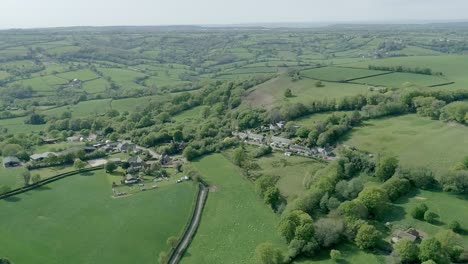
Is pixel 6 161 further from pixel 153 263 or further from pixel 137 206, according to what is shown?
pixel 153 263

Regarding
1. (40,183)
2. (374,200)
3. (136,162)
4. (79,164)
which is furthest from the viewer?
(136,162)

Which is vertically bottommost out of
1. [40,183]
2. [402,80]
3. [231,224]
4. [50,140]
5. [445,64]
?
[231,224]

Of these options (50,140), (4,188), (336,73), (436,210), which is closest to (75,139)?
(50,140)

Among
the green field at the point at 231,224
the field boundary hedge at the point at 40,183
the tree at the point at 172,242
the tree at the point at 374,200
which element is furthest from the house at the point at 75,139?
the tree at the point at 374,200

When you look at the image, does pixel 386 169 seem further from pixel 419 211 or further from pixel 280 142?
pixel 280 142

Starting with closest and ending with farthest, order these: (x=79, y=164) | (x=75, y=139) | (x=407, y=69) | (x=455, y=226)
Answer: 1. (x=455, y=226)
2. (x=79, y=164)
3. (x=75, y=139)
4. (x=407, y=69)

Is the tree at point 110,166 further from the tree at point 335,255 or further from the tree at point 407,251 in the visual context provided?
the tree at point 407,251

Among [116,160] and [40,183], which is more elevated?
[116,160]
